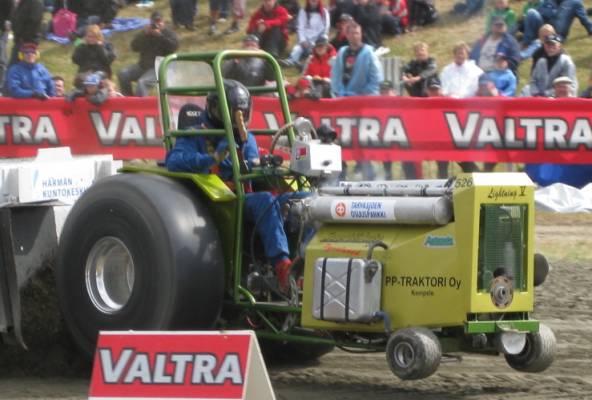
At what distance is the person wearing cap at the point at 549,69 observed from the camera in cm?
1400

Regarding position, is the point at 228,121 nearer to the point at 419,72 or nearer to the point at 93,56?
the point at 419,72

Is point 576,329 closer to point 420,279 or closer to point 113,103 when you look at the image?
point 420,279

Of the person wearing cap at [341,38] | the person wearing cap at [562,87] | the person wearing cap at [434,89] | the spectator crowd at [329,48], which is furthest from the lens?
the person wearing cap at [341,38]

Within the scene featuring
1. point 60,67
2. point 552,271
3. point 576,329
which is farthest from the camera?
point 60,67

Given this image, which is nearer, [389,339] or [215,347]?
[215,347]

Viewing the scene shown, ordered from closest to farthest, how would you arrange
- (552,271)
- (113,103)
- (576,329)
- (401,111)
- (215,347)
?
(215,347) < (576,329) < (552,271) < (401,111) < (113,103)

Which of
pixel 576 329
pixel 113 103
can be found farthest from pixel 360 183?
pixel 113 103

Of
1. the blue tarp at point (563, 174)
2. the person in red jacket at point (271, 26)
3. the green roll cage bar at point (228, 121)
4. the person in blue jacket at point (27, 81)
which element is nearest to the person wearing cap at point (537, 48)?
the blue tarp at point (563, 174)

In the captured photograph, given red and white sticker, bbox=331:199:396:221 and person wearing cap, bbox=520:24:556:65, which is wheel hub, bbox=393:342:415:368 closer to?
red and white sticker, bbox=331:199:396:221

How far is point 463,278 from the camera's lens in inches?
238

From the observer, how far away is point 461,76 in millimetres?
14078

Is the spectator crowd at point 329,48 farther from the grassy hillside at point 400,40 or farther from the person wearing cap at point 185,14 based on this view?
the grassy hillside at point 400,40

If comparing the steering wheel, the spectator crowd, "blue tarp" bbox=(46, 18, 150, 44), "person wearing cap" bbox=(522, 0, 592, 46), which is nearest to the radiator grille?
the steering wheel

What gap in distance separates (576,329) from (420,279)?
229cm
